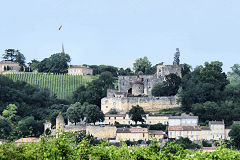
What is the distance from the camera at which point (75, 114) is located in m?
69.2

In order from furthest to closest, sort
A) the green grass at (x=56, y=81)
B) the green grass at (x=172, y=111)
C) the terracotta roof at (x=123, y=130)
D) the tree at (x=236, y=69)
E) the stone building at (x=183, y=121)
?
the tree at (x=236, y=69) < the green grass at (x=56, y=81) < the green grass at (x=172, y=111) < the stone building at (x=183, y=121) < the terracotta roof at (x=123, y=130)

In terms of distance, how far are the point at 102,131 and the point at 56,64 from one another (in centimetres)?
3996

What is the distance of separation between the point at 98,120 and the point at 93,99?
30.1ft

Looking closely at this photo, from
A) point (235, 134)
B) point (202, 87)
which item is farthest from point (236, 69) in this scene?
point (235, 134)

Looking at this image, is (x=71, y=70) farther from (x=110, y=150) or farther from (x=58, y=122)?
(x=110, y=150)

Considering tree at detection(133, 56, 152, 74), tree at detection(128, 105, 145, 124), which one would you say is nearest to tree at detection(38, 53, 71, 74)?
tree at detection(133, 56, 152, 74)

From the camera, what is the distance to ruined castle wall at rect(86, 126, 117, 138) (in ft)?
213

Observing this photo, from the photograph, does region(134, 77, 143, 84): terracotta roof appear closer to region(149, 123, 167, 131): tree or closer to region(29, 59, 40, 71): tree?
region(149, 123, 167, 131): tree

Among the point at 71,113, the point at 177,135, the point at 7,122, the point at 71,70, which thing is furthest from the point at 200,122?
the point at 71,70

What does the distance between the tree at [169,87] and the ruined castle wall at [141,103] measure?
2031mm

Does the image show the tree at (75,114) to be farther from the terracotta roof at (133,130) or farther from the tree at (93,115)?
the terracotta roof at (133,130)

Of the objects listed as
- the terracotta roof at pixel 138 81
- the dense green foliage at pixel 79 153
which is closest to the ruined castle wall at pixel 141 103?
the terracotta roof at pixel 138 81

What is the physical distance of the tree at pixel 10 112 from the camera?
7444cm

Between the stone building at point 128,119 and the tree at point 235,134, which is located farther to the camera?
the stone building at point 128,119
